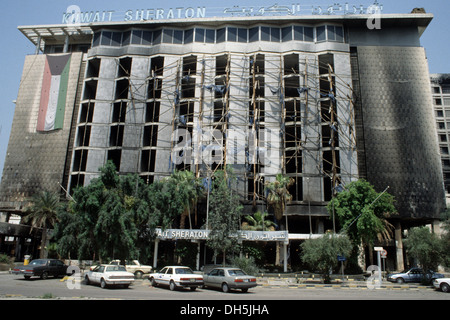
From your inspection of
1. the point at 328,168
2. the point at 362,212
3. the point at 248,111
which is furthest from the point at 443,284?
the point at 248,111

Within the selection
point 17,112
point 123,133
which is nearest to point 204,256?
point 123,133

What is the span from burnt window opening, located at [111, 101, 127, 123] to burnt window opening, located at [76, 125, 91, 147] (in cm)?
460

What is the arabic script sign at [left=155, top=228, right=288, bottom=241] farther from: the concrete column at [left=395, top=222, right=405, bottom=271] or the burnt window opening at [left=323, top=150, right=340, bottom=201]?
the concrete column at [left=395, top=222, right=405, bottom=271]

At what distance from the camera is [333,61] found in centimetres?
5069

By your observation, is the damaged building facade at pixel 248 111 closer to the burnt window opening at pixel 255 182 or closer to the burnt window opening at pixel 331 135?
the burnt window opening at pixel 255 182

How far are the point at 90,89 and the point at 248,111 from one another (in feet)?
93.0

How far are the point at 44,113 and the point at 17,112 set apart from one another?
4670 mm

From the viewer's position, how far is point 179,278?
63.9ft

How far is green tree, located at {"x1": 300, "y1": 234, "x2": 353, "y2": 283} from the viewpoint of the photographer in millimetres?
26234

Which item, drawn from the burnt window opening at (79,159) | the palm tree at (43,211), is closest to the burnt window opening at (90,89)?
the burnt window opening at (79,159)

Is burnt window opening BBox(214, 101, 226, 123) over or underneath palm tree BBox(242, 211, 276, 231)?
over

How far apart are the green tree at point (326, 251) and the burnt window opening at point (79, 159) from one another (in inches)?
1496

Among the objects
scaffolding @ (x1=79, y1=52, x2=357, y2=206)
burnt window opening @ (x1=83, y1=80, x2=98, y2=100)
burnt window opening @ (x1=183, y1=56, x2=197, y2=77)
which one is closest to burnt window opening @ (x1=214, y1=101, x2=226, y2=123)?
scaffolding @ (x1=79, y1=52, x2=357, y2=206)
